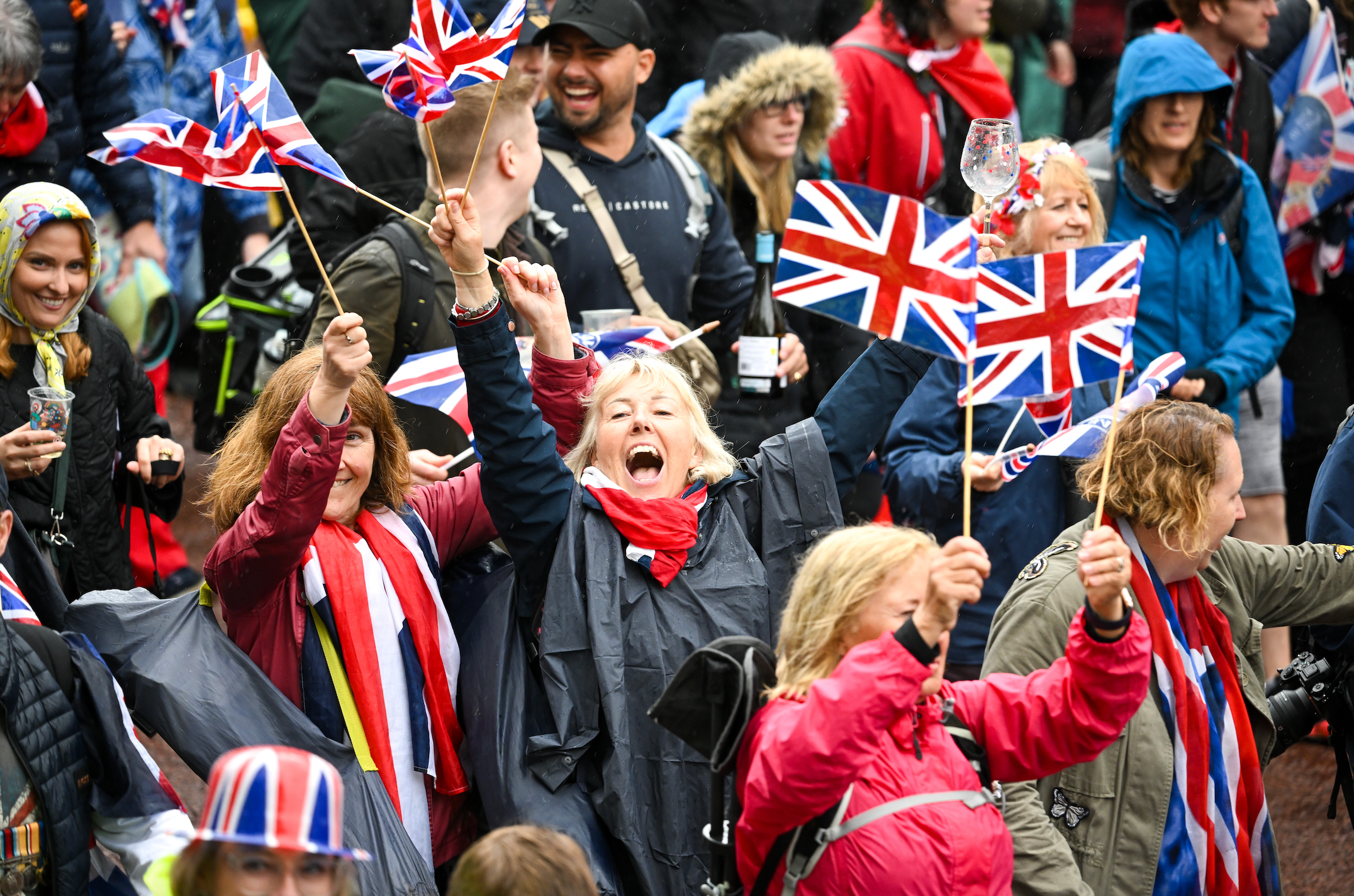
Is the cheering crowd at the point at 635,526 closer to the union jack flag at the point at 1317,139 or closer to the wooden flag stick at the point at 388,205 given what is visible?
the wooden flag stick at the point at 388,205

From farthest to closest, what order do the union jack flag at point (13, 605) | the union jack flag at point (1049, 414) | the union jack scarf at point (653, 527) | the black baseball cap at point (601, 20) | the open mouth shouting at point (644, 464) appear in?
the black baseball cap at point (601, 20) → the union jack flag at point (1049, 414) → the open mouth shouting at point (644, 464) → the union jack scarf at point (653, 527) → the union jack flag at point (13, 605)

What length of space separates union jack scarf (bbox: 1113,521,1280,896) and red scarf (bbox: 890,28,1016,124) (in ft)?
11.7

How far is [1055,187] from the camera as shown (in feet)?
18.1

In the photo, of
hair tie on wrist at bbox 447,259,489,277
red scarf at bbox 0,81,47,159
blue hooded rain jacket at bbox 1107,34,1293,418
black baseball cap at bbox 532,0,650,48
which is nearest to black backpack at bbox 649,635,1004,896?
hair tie on wrist at bbox 447,259,489,277

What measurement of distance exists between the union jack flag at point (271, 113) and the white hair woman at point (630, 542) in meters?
0.38

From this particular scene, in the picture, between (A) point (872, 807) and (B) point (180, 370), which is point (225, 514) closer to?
(A) point (872, 807)

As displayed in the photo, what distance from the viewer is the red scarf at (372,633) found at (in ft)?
12.1

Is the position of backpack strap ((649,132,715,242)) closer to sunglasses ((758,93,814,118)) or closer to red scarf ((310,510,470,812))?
sunglasses ((758,93,814,118))

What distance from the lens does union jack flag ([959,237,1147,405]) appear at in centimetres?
367

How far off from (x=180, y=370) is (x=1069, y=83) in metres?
5.44

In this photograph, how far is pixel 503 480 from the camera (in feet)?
12.0

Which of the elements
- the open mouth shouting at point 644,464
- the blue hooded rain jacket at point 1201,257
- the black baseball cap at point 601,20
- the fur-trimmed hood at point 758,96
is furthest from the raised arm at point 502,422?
the blue hooded rain jacket at point 1201,257

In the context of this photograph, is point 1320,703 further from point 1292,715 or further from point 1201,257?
point 1201,257

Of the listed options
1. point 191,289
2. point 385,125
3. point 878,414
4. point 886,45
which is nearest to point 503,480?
point 878,414
